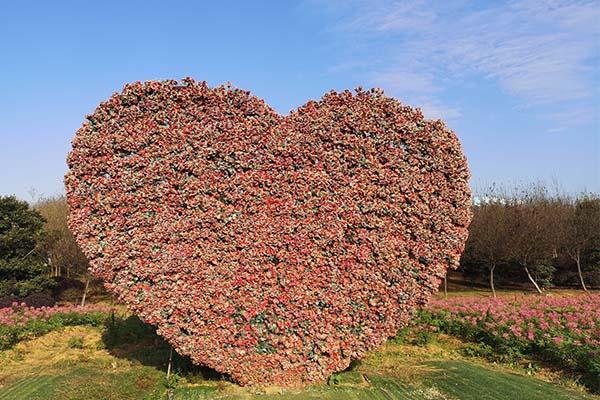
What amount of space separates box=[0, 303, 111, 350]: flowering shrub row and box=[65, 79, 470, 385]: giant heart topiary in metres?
4.46

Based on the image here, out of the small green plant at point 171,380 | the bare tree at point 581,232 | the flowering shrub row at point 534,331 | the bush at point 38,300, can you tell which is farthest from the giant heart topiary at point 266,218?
the bare tree at point 581,232

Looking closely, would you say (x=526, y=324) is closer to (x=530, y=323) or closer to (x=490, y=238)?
(x=530, y=323)

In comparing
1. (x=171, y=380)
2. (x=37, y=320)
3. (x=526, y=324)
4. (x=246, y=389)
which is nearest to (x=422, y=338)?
(x=526, y=324)

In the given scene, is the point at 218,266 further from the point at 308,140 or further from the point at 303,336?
the point at 308,140

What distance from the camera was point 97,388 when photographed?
18.7 feet

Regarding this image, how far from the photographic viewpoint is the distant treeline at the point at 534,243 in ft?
61.9

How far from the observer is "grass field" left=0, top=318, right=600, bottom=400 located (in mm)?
5680

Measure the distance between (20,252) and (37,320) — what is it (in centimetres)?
573

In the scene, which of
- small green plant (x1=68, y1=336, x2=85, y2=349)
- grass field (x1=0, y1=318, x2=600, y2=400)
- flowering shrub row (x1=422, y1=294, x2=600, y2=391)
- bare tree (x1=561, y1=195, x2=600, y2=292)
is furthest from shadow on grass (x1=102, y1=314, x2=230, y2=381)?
bare tree (x1=561, y1=195, x2=600, y2=292)

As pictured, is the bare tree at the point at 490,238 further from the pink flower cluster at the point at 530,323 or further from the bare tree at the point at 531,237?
the pink flower cluster at the point at 530,323

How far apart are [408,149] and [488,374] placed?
11.2ft

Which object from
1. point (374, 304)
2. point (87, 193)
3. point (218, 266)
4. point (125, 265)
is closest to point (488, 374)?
point (374, 304)

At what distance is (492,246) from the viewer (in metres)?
18.9

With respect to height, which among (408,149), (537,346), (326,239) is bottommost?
(537,346)
